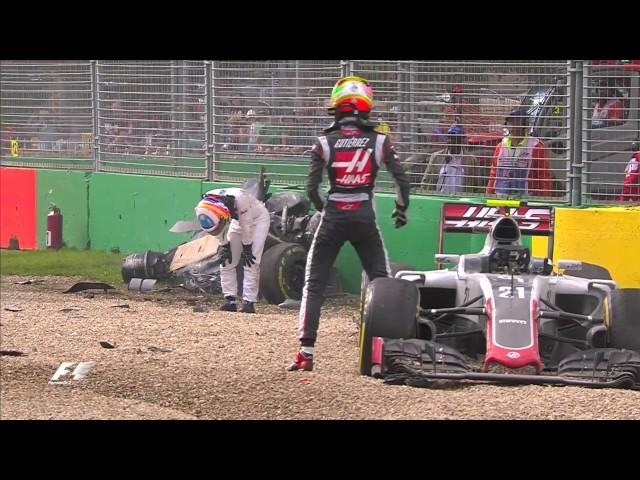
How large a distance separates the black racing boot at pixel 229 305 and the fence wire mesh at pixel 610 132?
3.75 meters

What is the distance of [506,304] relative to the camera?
351 inches

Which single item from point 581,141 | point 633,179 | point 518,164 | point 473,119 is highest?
point 473,119

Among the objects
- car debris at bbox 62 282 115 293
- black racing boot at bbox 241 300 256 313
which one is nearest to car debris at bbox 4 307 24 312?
car debris at bbox 62 282 115 293

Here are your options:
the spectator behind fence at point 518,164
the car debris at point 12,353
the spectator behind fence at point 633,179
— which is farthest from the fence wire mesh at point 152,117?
the car debris at point 12,353

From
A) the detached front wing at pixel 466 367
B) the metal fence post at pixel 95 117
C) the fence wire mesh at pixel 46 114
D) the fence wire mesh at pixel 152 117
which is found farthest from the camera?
the fence wire mesh at pixel 46 114

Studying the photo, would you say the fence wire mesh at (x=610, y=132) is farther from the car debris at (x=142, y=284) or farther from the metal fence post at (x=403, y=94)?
the car debris at (x=142, y=284)

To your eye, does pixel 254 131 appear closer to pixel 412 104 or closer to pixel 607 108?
pixel 412 104

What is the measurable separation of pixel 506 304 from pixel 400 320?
0.77m

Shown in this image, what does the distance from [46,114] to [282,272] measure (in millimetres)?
7350

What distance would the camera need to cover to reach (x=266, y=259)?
13.5m

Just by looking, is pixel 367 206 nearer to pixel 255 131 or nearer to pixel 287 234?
pixel 287 234

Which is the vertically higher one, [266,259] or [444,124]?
[444,124]

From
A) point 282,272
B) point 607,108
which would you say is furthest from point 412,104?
point 282,272

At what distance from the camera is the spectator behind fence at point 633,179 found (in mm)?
12538
